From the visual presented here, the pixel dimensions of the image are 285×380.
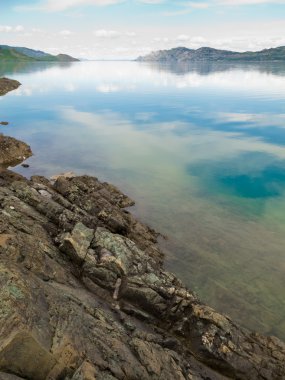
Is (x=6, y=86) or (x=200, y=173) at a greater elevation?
(x=6, y=86)

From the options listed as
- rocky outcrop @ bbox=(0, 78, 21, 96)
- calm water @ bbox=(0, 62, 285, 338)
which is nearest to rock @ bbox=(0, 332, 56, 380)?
calm water @ bbox=(0, 62, 285, 338)

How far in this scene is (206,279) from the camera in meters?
29.6

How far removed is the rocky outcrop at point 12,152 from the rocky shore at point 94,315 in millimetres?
31395

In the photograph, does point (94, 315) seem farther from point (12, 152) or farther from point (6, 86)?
point (6, 86)

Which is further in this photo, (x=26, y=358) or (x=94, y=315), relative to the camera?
(x=94, y=315)

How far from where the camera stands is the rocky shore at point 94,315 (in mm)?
13594

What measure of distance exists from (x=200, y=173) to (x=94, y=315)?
142ft

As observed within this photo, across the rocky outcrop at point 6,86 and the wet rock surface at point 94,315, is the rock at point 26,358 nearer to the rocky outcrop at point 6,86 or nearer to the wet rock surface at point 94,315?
the wet rock surface at point 94,315

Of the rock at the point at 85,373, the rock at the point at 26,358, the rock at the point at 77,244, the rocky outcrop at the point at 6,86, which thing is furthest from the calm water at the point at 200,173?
the rocky outcrop at the point at 6,86

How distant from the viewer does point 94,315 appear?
59.2 ft

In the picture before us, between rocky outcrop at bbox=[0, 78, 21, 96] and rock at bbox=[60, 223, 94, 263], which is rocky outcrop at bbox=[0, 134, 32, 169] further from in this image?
rocky outcrop at bbox=[0, 78, 21, 96]

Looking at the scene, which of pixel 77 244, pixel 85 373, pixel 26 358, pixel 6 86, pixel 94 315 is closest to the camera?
pixel 26 358

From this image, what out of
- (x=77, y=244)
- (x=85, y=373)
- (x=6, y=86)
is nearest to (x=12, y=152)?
(x=77, y=244)

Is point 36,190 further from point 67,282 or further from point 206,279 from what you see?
point 206,279
